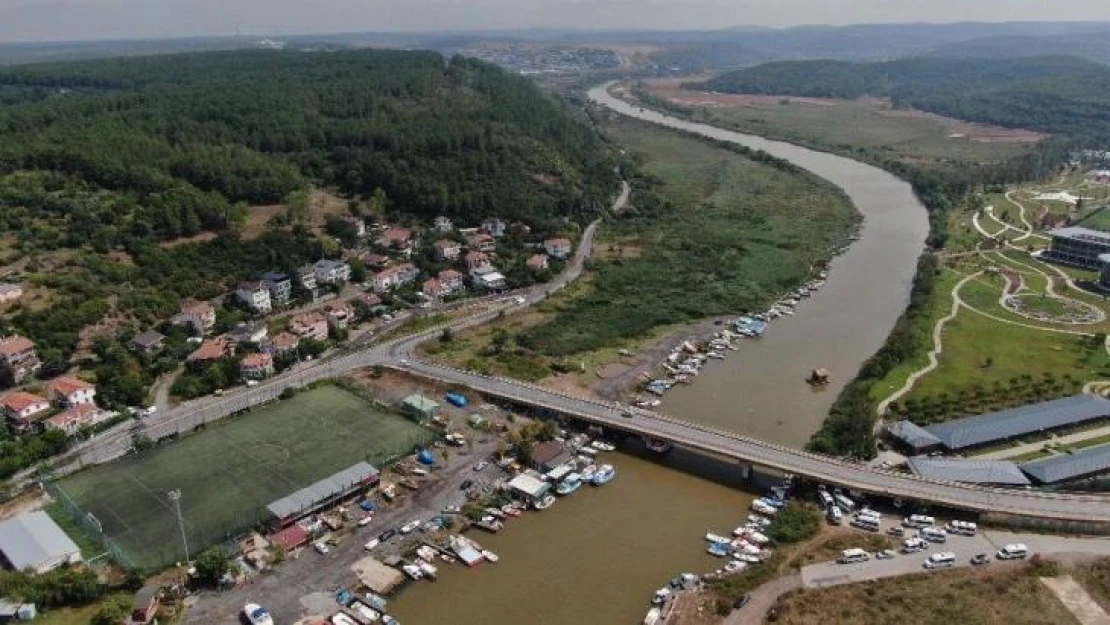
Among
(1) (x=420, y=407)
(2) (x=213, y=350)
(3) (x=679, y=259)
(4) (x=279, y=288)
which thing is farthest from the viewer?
(3) (x=679, y=259)

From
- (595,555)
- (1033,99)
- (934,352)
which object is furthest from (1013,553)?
(1033,99)

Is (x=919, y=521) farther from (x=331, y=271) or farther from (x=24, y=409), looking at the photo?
(x=331, y=271)

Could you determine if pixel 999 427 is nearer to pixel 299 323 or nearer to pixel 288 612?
pixel 288 612

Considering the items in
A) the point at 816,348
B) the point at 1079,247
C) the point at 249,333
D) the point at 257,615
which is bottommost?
the point at 816,348

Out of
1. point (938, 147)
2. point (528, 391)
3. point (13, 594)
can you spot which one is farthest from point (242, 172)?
point (938, 147)

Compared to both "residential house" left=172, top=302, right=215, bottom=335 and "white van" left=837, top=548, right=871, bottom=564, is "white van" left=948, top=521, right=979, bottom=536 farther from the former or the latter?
"residential house" left=172, top=302, right=215, bottom=335

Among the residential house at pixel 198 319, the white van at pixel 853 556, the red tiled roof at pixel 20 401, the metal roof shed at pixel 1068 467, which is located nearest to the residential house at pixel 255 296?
the residential house at pixel 198 319
